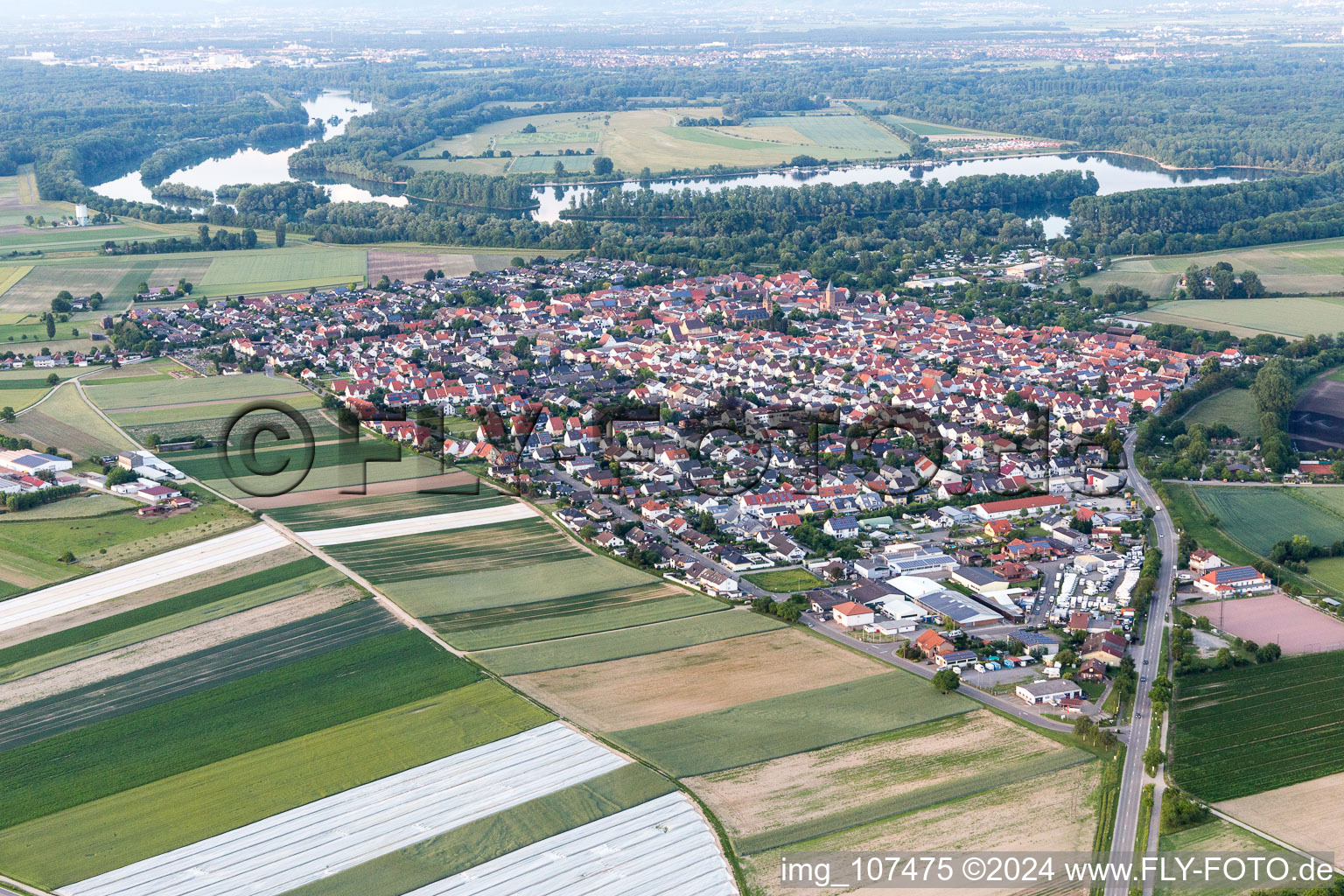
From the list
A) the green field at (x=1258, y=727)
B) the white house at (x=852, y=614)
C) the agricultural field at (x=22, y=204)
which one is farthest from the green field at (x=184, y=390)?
the agricultural field at (x=22, y=204)

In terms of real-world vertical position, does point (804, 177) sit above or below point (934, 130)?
below

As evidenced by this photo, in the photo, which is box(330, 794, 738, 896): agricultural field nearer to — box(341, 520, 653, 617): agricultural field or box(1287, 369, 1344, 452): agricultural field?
box(341, 520, 653, 617): agricultural field

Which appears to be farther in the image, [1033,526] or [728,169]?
[728,169]

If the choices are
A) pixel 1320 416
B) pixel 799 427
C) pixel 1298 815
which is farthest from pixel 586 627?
Answer: pixel 1320 416

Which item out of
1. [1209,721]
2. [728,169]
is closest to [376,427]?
[1209,721]

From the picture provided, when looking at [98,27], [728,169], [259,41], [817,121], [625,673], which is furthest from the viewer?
[98,27]

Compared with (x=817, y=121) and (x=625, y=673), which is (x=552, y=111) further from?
(x=625, y=673)

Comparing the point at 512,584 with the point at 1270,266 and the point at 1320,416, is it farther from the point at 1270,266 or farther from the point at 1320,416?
the point at 1270,266
